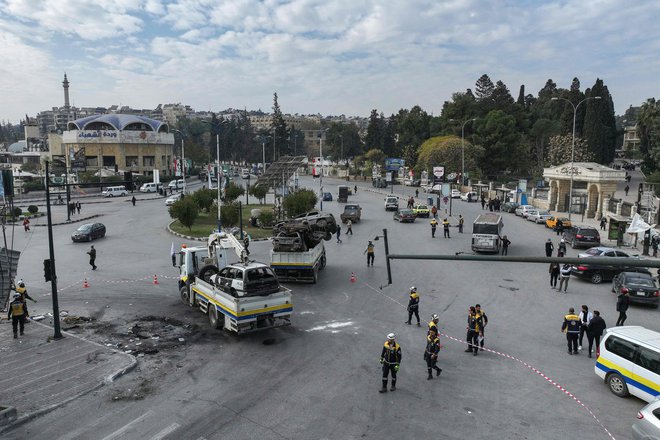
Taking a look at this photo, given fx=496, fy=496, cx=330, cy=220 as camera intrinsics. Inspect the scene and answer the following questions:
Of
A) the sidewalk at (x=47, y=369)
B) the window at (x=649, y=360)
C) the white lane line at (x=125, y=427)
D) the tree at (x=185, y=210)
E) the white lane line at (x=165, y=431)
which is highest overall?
the tree at (x=185, y=210)

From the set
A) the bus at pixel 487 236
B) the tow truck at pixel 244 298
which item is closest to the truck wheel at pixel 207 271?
the tow truck at pixel 244 298

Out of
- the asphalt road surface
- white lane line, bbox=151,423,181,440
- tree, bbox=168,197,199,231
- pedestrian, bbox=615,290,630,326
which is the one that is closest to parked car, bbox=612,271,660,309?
the asphalt road surface

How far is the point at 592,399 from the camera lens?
436 inches

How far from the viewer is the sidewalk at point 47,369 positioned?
11.1 metres

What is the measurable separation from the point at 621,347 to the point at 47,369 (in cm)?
1411

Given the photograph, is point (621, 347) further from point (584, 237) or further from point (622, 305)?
point (584, 237)

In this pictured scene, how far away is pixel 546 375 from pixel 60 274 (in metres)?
22.0

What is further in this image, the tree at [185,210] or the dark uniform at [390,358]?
the tree at [185,210]

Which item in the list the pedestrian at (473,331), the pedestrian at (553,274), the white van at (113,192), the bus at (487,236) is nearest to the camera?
the pedestrian at (473,331)

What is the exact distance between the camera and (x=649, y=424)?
8.55m

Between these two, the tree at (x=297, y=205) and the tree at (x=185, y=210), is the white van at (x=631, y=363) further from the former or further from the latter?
the tree at (x=297, y=205)

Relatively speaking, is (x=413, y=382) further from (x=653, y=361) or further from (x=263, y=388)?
(x=653, y=361)

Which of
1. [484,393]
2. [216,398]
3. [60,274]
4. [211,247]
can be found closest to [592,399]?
[484,393]

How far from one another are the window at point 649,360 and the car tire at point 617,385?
60 cm
